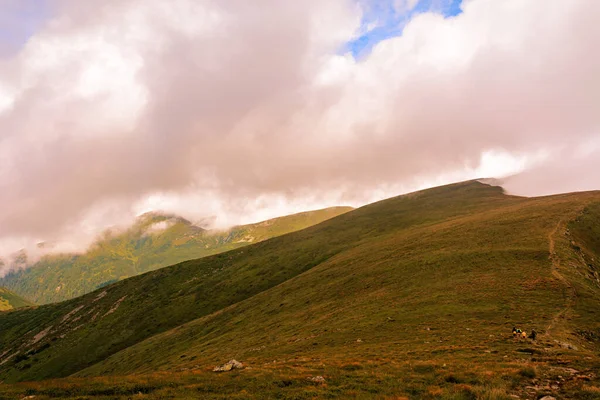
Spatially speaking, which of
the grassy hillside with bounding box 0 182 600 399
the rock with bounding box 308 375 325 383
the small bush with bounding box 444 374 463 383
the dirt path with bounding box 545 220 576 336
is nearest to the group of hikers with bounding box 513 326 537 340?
the grassy hillside with bounding box 0 182 600 399

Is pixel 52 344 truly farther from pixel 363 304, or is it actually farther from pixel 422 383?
pixel 422 383

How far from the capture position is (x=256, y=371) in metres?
26.3

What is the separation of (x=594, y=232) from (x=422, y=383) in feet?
254

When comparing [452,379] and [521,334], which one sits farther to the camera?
[521,334]

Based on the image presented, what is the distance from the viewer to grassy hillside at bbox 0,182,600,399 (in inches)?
852

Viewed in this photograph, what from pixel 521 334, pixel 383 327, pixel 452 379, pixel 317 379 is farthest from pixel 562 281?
pixel 317 379

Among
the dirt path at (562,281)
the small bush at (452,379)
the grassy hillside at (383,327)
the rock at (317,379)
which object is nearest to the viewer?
the small bush at (452,379)

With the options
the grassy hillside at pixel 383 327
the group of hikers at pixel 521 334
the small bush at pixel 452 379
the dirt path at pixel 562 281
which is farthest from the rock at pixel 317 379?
the dirt path at pixel 562 281

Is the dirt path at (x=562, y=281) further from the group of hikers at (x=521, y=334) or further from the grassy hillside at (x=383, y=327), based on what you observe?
the group of hikers at (x=521, y=334)

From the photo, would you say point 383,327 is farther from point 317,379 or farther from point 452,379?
point 317,379

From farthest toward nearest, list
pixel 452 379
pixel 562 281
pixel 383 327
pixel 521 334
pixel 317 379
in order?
pixel 562 281, pixel 383 327, pixel 521 334, pixel 317 379, pixel 452 379

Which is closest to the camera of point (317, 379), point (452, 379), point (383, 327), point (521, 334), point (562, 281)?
point (452, 379)

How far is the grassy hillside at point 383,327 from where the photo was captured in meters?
21.6

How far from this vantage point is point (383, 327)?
41.3 meters
